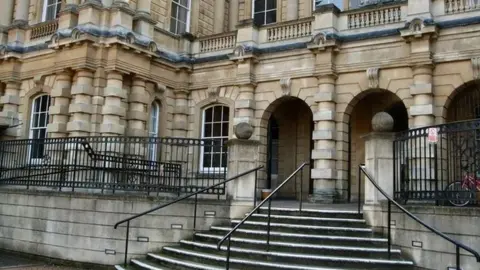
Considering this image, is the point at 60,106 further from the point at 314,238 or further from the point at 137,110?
the point at 314,238

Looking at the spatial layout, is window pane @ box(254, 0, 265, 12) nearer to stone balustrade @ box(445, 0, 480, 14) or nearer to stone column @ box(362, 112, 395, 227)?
stone balustrade @ box(445, 0, 480, 14)

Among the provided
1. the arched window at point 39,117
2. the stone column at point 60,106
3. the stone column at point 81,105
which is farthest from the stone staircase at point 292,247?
the arched window at point 39,117

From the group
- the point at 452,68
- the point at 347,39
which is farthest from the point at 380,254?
the point at 347,39

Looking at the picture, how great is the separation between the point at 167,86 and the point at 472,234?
13.1 meters

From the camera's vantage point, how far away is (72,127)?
15867 mm

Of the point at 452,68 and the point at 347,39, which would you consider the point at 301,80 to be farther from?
the point at 452,68

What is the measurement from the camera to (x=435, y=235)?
26.8ft

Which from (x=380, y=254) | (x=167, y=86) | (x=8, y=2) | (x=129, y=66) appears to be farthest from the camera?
(x=8, y=2)

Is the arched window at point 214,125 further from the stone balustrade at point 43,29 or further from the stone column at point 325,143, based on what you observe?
the stone balustrade at point 43,29

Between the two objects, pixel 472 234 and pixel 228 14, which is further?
pixel 228 14

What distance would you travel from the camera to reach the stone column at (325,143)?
15.4 m

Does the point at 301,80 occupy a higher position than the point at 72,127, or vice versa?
the point at 301,80

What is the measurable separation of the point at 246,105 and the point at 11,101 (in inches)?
353

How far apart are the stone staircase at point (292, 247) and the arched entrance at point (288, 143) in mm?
7271
